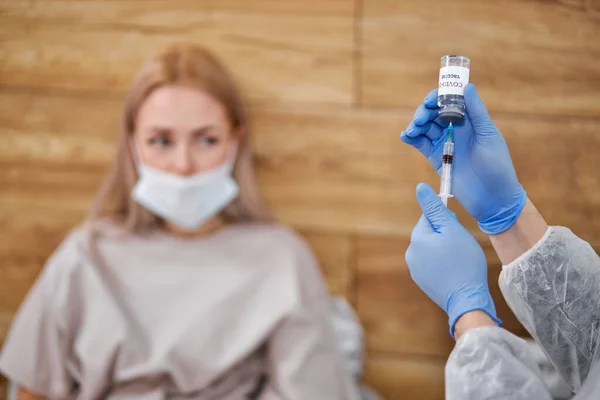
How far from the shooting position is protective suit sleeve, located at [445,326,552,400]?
0.70 meters

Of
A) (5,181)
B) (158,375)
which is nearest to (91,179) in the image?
(5,181)

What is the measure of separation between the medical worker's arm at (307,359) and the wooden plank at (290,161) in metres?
0.27

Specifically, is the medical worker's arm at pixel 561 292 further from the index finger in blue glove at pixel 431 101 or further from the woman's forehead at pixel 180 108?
the woman's forehead at pixel 180 108

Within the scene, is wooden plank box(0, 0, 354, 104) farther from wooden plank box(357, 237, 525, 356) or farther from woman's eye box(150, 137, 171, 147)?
wooden plank box(357, 237, 525, 356)

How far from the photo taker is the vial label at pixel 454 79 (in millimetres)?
765

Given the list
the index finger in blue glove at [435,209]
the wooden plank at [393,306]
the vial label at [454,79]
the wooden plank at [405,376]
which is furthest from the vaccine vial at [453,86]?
the wooden plank at [405,376]

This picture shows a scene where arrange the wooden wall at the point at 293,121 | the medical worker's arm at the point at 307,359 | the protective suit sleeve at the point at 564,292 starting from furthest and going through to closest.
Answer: the wooden wall at the point at 293,121 < the medical worker's arm at the point at 307,359 < the protective suit sleeve at the point at 564,292

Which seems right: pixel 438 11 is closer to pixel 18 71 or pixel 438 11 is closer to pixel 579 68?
pixel 579 68

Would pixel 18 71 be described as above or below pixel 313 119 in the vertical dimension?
above

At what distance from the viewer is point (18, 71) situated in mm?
1552

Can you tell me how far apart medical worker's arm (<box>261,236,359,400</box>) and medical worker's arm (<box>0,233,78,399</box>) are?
49 cm

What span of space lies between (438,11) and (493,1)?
0.14m

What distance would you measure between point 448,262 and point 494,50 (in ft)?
2.44

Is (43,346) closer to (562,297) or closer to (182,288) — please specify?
(182,288)
